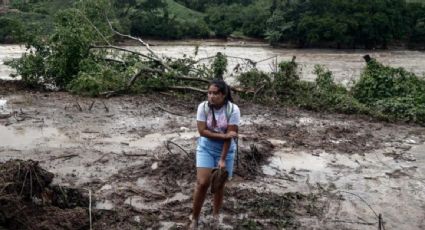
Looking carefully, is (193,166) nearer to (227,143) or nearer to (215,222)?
(215,222)

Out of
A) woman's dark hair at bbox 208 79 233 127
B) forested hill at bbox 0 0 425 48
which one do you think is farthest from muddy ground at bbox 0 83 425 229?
forested hill at bbox 0 0 425 48

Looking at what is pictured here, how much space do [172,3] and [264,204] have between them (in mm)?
43066

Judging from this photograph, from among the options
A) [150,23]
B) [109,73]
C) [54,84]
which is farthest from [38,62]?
[150,23]

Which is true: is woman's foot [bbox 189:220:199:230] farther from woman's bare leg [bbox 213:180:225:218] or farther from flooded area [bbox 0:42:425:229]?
woman's bare leg [bbox 213:180:225:218]

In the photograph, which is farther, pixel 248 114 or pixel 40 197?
pixel 248 114

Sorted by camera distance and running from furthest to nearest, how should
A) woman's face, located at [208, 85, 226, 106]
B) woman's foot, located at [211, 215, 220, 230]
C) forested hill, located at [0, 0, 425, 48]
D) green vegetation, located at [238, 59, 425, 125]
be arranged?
1. forested hill, located at [0, 0, 425, 48]
2. green vegetation, located at [238, 59, 425, 125]
3. woman's foot, located at [211, 215, 220, 230]
4. woman's face, located at [208, 85, 226, 106]

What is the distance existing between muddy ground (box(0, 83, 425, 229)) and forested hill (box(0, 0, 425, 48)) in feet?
63.5

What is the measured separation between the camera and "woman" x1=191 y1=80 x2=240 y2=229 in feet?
16.1

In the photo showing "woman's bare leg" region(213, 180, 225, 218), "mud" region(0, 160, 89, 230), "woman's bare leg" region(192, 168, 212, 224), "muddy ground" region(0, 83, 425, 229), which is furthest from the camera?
"muddy ground" region(0, 83, 425, 229)

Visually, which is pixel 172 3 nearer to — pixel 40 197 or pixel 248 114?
pixel 248 114

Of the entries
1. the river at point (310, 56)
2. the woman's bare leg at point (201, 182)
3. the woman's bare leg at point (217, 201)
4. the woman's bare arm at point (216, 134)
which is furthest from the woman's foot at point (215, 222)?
the river at point (310, 56)

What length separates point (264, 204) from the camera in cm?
609

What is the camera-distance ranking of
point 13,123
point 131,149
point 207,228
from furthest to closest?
point 13,123 < point 131,149 < point 207,228

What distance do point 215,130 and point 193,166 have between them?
7.26 ft
